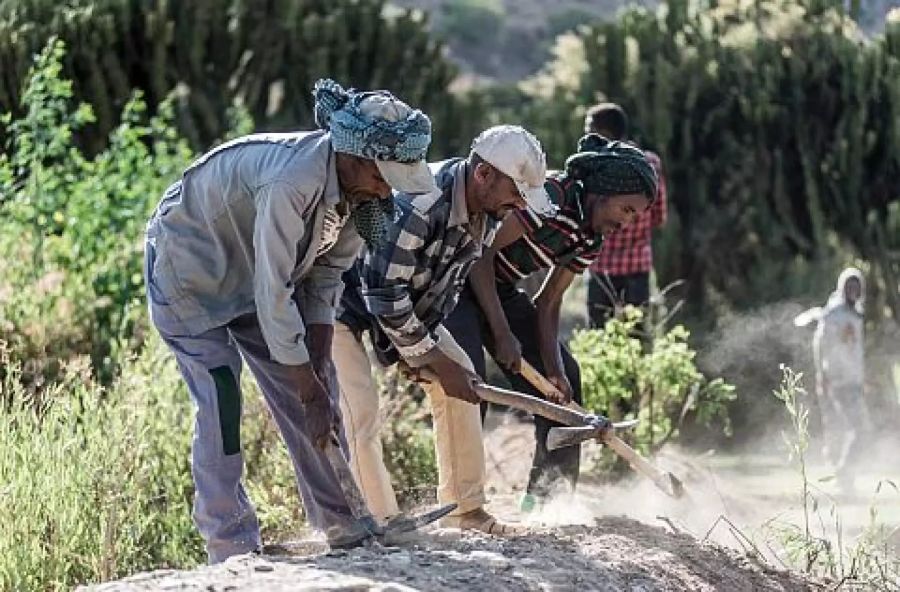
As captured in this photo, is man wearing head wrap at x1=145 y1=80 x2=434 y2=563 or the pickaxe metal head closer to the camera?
man wearing head wrap at x1=145 y1=80 x2=434 y2=563

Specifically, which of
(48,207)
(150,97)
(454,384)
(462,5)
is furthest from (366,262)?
(462,5)

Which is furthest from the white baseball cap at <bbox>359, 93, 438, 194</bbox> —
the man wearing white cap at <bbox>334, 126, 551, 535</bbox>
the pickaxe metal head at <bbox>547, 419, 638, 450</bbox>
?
the pickaxe metal head at <bbox>547, 419, 638, 450</bbox>

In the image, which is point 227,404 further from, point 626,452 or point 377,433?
A: point 626,452

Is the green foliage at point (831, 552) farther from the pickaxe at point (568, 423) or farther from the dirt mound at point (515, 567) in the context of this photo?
the pickaxe at point (568, 423)

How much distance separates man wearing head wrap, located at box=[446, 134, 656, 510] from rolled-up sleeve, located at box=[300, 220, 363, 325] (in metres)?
0.78

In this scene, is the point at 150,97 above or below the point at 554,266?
above

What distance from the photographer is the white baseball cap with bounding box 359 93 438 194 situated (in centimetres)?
523

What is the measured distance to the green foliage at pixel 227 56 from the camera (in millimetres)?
12789

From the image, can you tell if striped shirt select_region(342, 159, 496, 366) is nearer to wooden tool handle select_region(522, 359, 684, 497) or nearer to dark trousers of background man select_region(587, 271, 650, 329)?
wooden tool handle select_region(522, 359, 684, 497)

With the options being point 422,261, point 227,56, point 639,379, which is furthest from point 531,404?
point 227,56

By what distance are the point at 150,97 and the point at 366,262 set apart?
24.7ft

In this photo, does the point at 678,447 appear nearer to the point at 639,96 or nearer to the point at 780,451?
the point at 780,451

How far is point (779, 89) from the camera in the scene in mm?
13297

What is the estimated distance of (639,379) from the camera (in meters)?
8.76
